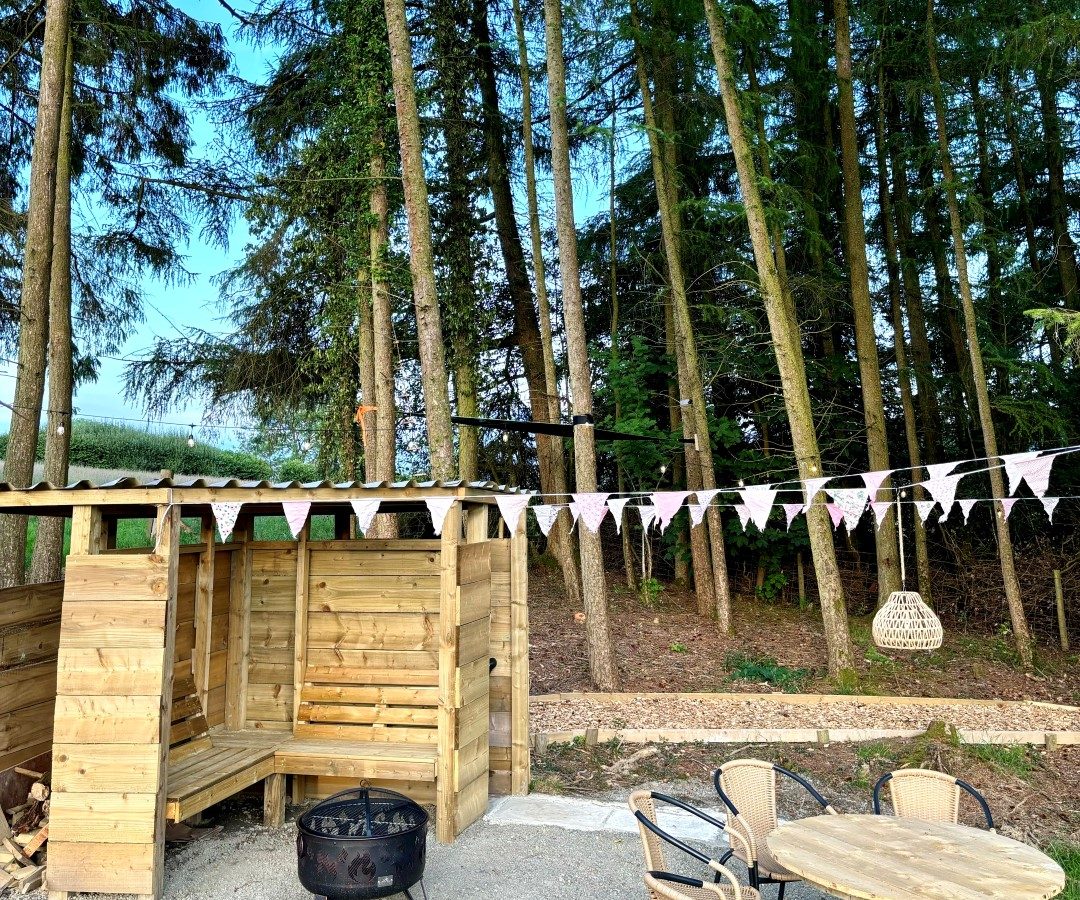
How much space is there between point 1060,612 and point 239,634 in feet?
32.9

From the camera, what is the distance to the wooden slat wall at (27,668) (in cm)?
437

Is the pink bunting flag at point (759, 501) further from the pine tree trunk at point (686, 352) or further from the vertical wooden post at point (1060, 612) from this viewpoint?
the vertical wooden post at point (1060, 612)

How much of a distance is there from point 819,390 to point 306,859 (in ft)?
36.9

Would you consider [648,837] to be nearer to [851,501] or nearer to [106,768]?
[106,768]

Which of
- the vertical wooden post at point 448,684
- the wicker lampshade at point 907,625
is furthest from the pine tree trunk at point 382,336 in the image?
the wicker lampshade at point 907,625

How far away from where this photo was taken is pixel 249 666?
5586 mm

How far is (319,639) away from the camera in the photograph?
5535 mm

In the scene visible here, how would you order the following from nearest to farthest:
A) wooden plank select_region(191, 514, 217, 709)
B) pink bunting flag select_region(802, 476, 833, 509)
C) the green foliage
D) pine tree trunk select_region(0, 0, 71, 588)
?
1. wooden plank select_region(191, 514, 217, 709)
2. pink bunting flag select_region(802, 476, 833, 509)
3. pine tree trunk select_region(0, 0, 71, 588)
4. the green foliage

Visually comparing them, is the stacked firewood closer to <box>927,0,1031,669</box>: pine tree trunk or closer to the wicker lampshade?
the wicker lampshade

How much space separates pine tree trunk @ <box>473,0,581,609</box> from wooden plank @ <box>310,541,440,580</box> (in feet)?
20.2

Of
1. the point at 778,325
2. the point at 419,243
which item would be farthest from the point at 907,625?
the point at 419,243

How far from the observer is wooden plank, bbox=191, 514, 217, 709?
203 inches

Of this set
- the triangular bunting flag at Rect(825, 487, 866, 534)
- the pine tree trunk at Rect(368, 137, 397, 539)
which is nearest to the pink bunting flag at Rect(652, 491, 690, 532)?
the triangular bunting flag at Rect(825, 487, 866, 534)

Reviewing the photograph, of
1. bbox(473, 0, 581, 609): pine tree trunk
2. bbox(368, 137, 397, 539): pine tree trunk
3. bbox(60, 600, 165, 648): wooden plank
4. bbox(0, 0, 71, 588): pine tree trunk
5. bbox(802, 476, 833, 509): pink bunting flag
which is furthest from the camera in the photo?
bbox(473, 0, 581, 609): pine tree trunk
